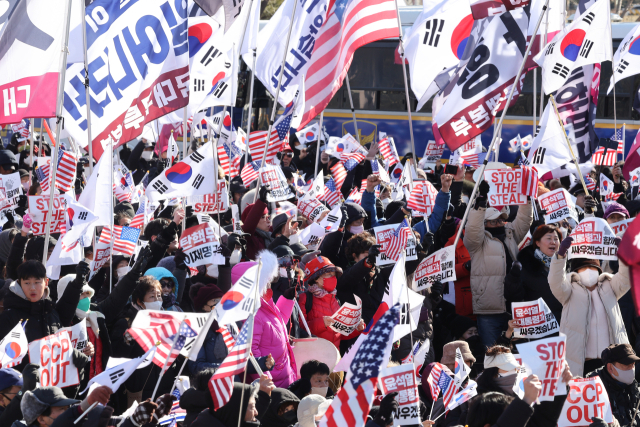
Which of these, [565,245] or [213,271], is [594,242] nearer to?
[565,245]

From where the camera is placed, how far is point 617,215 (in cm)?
761

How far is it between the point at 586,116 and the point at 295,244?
4268 mm

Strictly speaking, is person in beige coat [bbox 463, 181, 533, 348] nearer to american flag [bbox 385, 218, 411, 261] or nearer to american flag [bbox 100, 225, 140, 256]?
american flag [bbox 385, 218, 411, 261]

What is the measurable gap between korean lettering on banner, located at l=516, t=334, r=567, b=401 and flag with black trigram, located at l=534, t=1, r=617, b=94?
16.3 feet

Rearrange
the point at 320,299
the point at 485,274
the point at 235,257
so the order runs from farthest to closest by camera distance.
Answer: the point at 485,274
the point at 235,257
the point at 320,299

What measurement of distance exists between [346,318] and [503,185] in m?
2.23

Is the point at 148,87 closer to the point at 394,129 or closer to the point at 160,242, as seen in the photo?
the point at 160,242

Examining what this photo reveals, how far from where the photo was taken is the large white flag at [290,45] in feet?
32.7

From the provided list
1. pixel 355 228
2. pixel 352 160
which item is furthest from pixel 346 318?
pixel 352 160

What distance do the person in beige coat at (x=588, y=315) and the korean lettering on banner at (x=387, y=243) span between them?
1.15m

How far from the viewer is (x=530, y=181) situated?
7.32 meters

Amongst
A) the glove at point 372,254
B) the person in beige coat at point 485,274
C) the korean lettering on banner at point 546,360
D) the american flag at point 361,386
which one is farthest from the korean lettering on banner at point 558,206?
the american flag at point 361,386

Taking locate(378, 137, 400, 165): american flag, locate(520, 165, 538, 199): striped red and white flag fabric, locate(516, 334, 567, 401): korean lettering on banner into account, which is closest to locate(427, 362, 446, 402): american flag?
locate(516, 334, 567, 401): korean lettering on banner

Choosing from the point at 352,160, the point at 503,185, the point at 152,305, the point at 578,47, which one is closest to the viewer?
the point at 152,305
